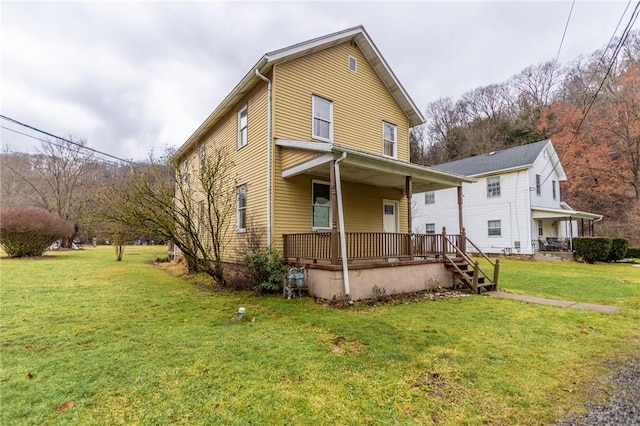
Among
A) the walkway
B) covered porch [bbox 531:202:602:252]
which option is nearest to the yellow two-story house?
the walkway

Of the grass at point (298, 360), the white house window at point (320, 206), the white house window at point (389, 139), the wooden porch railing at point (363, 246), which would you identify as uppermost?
the white house window at point (389, 139)

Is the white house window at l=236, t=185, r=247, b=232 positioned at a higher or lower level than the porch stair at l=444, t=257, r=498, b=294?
higher

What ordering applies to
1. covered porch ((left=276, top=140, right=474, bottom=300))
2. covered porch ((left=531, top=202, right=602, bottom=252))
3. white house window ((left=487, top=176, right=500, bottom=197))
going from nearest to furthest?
1. covered porch ((left=276, top=140, right=474, bottom=300))
2. covered porch ((left=531, top=202, right=602, bottom=252))
3. white house window ((left=487, top=176, right=500, bottom=197))

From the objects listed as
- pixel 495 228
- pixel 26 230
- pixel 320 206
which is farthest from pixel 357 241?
pixel 26 230

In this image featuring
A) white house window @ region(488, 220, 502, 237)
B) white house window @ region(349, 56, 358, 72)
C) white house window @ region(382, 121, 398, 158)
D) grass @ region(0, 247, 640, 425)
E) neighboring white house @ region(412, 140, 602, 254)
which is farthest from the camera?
white house window @ region(488, 220, 502, 237)

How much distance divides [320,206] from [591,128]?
1049 inches

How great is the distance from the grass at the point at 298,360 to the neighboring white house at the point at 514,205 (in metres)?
13.5

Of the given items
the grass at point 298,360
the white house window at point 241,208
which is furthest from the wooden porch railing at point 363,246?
the white house window at point 241,208

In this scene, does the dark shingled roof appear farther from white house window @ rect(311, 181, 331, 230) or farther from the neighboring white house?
white house window @ rect(311, 181, 331, 230)

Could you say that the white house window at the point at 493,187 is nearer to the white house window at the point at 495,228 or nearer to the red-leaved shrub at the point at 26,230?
the white house window at the point at 495,228

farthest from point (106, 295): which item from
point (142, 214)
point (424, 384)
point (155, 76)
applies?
point (155, 76)

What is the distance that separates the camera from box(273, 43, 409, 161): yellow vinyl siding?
9.85 meters

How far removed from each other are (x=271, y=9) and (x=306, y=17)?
171 cm

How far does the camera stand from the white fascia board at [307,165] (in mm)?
A: 7680
